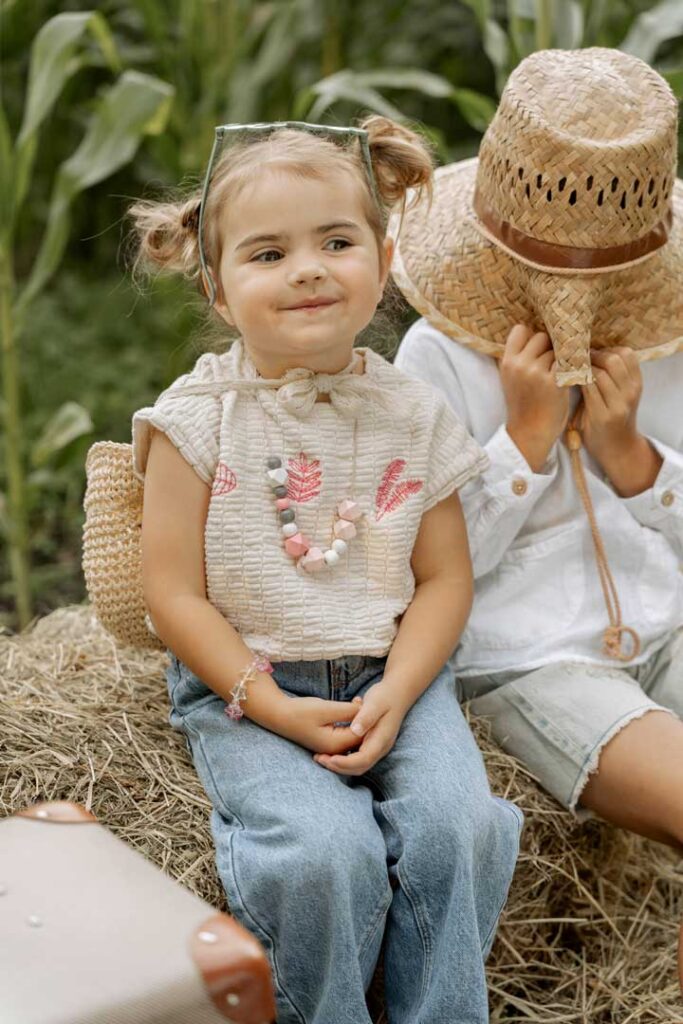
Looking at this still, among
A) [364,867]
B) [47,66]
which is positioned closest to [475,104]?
[47,66]

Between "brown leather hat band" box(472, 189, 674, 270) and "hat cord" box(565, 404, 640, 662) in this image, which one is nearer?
"brown leather hat band" box(472, 189, 674, 270)

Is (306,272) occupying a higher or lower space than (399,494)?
higher

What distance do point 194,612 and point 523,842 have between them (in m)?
0.56

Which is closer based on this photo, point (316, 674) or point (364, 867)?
point (364, 867)

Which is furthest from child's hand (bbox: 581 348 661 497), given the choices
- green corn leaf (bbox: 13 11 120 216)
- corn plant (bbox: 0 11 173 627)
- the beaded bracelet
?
green corn leaf (bbox: 13 11 120 216)

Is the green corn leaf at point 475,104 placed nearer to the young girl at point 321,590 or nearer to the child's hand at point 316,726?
the young girl at point 321,590

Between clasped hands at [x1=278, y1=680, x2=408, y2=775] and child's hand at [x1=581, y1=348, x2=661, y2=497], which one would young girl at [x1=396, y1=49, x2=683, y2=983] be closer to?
child's hand at [x1=581, y1=348, x2=661, y2=497]

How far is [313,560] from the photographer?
1.64 meters

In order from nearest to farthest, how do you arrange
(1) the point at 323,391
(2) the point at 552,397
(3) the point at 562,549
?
(1) the point at 323,391
(2) the point at 552,397
(3) the point at 562,549

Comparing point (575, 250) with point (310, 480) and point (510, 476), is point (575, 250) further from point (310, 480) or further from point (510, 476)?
point (310, 480)

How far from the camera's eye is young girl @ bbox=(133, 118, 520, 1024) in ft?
4.94

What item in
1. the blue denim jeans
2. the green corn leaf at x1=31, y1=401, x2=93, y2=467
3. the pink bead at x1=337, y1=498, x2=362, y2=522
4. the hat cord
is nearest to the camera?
the blue denim jeans

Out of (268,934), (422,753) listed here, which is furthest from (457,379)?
(268,934)

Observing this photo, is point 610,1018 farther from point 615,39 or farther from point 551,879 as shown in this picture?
point 615,39
